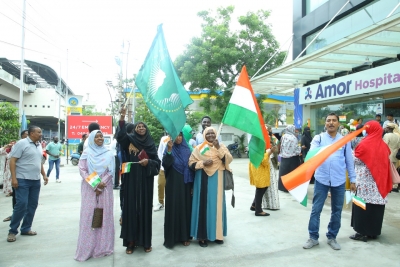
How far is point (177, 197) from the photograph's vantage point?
4.04 m

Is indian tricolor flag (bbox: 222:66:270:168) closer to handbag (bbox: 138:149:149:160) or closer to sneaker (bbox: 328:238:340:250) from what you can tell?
handbag (bbox: 138:149:149:160)

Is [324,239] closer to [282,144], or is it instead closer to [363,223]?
[363,223]

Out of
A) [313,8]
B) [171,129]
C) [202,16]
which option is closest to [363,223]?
[171,129]

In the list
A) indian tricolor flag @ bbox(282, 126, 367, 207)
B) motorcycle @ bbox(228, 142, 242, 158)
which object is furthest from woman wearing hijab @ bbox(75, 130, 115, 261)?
motorcycle @ bbox(228, 142, 242, 158)

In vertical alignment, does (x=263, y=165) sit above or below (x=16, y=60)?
below

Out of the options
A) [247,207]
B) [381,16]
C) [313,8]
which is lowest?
[247,207]

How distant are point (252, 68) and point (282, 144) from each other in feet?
44.6

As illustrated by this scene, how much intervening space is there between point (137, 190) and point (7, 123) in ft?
21.0

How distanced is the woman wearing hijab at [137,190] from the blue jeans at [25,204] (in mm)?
1586

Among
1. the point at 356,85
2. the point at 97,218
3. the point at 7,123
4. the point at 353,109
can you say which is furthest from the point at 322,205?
the point at 353,109

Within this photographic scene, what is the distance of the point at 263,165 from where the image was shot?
219 inches

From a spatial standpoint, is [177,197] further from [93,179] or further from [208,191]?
[93,179]

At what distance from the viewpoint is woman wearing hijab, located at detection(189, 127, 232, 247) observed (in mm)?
4059

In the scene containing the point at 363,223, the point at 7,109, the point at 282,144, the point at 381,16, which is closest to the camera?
the point at 363,223
